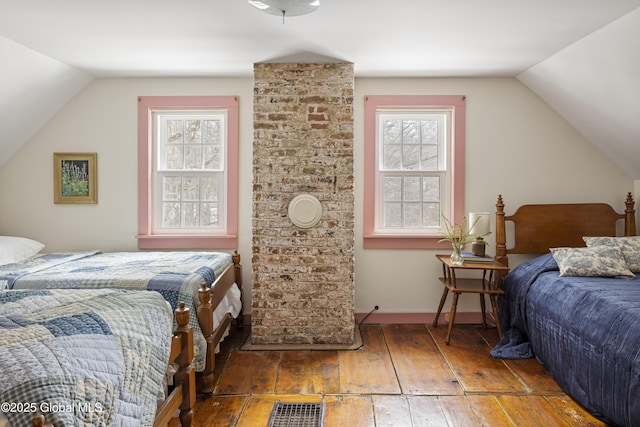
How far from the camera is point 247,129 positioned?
4086 mm

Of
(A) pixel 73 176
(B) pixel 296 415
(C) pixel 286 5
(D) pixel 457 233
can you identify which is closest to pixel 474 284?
(D) pixel 457 233

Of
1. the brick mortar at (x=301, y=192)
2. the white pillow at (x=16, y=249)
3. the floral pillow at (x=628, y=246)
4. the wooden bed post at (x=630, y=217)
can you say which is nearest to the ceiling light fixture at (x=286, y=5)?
the brick mortar at (x=301, y=192)

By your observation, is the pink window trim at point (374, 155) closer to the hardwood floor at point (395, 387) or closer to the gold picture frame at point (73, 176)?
the hardwood floor at point (395, 387)

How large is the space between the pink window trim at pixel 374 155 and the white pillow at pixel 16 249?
10.00 feet

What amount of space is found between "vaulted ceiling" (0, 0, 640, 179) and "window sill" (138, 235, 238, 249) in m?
1.55

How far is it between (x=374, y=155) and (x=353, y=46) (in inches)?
46.2

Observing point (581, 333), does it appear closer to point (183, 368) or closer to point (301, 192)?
point (301, 192)

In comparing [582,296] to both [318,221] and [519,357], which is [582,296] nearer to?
[519,357]

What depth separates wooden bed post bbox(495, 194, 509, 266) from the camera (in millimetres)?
3922

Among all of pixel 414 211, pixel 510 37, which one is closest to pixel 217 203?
pixel 414 211

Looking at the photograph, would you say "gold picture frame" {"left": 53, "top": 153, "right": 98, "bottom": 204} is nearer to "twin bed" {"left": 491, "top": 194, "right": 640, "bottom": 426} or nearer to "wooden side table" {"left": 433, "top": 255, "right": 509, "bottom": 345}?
"wooden side table" {"left": 433, "top": 255, "right": 509, "bottom": 345}

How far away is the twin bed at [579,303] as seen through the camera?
2.24m

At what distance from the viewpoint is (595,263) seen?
3.18m

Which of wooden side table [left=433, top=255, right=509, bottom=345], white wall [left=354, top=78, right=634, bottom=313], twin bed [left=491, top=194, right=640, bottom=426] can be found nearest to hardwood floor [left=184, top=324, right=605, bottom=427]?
twin bed [left=491, top=194, right=640, bottom=426]
